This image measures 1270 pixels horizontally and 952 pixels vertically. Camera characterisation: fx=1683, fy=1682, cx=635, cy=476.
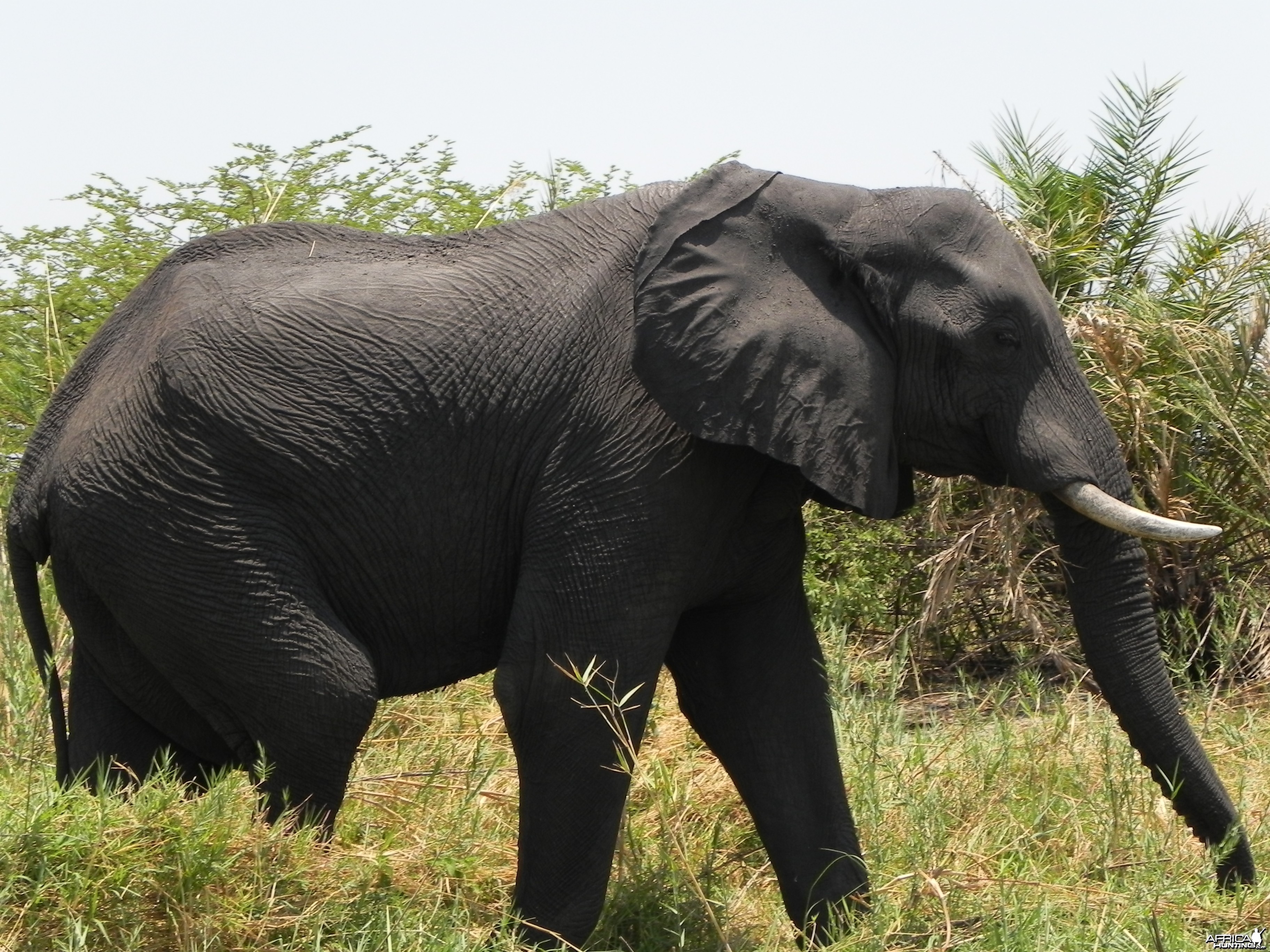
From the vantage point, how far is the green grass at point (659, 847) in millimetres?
3748

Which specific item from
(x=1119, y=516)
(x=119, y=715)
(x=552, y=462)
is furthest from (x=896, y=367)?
(x=119, y=715)

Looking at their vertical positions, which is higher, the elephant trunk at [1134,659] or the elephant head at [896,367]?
the elephant head at [896,367]

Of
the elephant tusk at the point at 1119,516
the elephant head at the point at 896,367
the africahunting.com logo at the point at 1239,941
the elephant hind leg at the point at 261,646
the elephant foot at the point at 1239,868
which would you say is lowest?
the africahunting.com logo at the point at 1239,941

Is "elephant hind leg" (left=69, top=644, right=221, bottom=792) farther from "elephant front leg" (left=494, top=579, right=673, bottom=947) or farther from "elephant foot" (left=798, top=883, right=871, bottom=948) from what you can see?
"elephant foot" (left=798, top=883, right=871, bottom=948)

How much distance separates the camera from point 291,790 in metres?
4.11

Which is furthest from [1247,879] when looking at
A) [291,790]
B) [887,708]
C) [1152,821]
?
[291,790]

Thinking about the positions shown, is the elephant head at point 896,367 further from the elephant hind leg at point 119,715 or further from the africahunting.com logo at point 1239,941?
the elephant hind leg at point 119,715

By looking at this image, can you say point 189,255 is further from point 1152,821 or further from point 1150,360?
point 1150,360

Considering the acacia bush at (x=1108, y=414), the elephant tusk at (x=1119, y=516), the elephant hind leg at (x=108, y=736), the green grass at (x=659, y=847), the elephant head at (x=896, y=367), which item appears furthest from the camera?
the acacia bush at (x=1108, y=414)

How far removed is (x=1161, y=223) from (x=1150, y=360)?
1.18 m

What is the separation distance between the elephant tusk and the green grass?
98 cm

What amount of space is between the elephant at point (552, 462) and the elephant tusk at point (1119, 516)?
0.01 metres

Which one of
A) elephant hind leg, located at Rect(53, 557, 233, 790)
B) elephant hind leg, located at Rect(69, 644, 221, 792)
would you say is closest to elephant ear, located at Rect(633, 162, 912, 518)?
elephant hind leg, located at Rect(53, 557, 233, 790)

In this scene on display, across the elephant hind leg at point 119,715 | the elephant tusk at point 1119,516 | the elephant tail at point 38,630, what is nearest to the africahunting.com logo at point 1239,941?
the elephant tusk at point 1119,516
